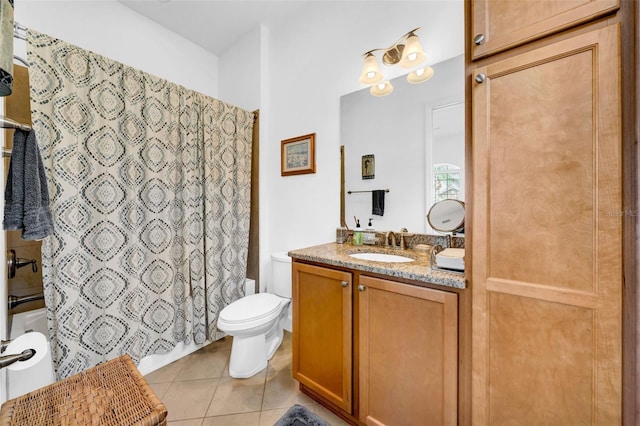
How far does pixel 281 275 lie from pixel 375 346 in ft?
3.62

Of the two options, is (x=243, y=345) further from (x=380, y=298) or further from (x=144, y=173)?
(x=144, y=173)

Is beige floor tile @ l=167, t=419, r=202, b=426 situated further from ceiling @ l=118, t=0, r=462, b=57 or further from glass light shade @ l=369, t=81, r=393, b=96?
ceiling @ l=118, t=0, r=462, b=57

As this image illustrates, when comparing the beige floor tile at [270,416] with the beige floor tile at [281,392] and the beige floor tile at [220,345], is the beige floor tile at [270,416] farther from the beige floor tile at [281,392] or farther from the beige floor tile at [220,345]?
the beige floor tile at [220,345]

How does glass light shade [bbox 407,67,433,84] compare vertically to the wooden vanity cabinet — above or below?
above

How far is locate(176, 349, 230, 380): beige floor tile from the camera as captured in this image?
5.75ft

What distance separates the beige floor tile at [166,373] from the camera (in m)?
1.72

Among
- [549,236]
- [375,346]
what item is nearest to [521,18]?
[549,236]

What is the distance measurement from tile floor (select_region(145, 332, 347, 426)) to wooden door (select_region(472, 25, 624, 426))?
0.97 meters

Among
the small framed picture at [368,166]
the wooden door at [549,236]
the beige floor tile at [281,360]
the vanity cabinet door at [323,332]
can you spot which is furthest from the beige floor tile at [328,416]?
the small framed picture at [368,166]

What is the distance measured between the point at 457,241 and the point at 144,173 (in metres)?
2.06

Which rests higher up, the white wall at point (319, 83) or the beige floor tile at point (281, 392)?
the white wall at point (319, 83)

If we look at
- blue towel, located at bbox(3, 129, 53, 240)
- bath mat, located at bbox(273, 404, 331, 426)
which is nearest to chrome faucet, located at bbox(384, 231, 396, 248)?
bath mat, located at bbox(273, 404, 331, 426)

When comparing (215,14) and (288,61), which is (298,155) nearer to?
(288,61)

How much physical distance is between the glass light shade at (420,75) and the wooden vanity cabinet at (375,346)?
4.17 ft
